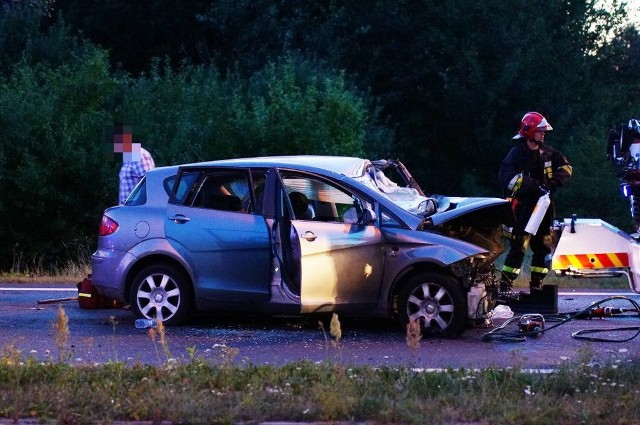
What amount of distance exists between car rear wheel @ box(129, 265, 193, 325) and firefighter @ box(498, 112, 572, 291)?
3.12 m

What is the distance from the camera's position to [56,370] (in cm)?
787

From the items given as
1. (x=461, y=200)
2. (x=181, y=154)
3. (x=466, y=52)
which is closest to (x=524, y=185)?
(x=461, y=200)

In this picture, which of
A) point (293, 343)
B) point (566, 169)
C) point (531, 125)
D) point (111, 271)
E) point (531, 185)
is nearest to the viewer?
point (293, 343)

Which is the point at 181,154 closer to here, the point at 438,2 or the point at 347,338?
the point at 347,338

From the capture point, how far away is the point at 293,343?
10.3m

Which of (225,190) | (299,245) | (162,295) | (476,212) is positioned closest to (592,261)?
(476,212)

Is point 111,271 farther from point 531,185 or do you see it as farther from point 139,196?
point 531,185

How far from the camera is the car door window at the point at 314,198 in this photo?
1092 centimetres

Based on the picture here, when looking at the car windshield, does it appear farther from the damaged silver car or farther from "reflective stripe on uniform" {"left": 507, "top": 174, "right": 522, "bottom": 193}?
"reflective stripe on uniform" {"left": 507, "top": 174, "right": 522, "bottom": 193}

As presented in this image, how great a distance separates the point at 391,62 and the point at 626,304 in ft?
88.6

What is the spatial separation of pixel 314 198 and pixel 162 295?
66.2 inches

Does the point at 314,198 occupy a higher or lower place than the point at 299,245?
higher

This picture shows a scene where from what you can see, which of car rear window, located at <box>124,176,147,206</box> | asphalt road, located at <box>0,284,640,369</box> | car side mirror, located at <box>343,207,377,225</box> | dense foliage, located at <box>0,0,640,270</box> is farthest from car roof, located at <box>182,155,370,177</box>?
dense foliage, located at <box>0,0,640,270</box>

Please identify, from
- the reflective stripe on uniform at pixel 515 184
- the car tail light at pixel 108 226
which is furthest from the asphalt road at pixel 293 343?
the reflective stripe on uniform at pixel 515 184
